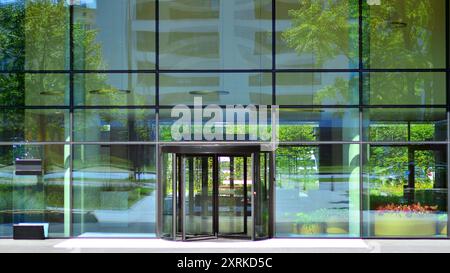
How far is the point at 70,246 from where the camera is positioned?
1658 centimetres

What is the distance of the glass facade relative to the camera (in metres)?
17.7

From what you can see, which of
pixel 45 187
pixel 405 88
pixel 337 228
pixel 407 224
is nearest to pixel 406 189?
pixel 407 224

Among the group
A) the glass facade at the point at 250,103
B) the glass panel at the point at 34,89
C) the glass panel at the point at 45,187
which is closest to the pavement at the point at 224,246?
the glass facade at the point at 250,103

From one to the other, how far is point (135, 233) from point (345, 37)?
7.71 m

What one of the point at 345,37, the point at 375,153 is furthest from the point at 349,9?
the point at 375,153

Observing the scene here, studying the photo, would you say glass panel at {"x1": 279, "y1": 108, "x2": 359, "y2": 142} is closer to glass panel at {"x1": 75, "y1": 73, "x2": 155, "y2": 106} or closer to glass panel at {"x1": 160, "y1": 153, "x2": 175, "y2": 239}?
glass panel at {"x1": 160, "y1": 153, "x2": 175, "y2": 239}

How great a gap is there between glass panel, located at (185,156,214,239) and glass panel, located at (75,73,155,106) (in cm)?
236

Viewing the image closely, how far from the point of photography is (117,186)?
58.2ft

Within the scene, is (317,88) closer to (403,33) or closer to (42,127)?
(403,33)

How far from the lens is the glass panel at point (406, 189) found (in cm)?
1766

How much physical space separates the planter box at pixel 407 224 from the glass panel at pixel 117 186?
6.17 metres

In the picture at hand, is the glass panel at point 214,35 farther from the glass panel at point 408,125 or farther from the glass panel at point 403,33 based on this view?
the glass panel at point 408,125

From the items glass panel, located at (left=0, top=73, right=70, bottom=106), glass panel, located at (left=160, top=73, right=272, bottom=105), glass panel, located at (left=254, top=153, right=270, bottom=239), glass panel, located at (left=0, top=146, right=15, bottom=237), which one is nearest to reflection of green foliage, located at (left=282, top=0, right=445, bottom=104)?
glass panel, located at (left=160, top=73, right=272, bottom=105)

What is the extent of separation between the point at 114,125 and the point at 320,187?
5.74 m
